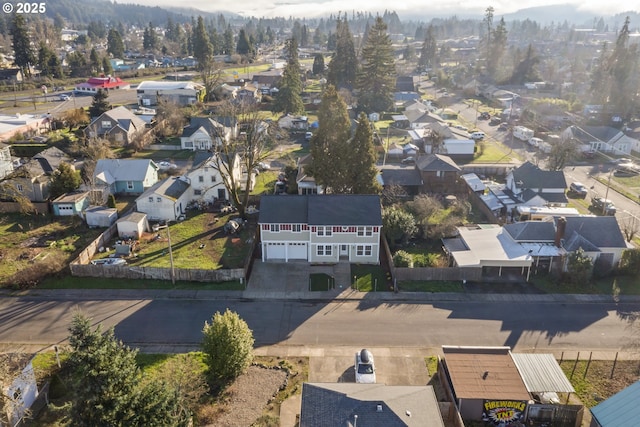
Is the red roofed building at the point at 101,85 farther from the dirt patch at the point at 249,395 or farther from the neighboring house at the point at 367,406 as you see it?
the neighboring house at the point at 367,406

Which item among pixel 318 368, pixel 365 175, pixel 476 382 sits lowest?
pixel 318 368

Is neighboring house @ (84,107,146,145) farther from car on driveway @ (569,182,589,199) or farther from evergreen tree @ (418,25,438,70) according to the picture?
evergreen tree @ (418,25,438,70)

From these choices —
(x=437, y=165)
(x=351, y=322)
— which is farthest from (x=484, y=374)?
(x=437, y=165)

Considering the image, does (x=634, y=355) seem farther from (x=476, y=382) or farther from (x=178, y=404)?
(x=178, y=404)

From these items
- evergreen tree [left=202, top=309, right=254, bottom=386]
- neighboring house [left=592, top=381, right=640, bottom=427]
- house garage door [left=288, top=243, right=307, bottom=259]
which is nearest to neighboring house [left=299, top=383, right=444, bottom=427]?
evergreen tree [left=202, top=309, right=254, bottom=386]

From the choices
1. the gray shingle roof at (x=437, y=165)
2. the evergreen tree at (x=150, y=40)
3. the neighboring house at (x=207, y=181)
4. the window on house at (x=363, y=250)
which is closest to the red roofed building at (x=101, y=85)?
the evergreen tree at (x=150, y=40)

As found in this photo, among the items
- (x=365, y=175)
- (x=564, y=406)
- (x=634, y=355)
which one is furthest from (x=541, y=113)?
(x=564, y=406)
